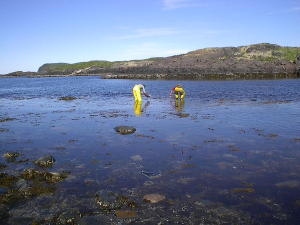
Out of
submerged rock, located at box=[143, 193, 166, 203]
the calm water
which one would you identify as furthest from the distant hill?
submerged rock, located at box=[143, 193, 166, 203]

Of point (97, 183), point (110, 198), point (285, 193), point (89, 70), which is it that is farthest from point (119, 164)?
Answer: point (89, 70)

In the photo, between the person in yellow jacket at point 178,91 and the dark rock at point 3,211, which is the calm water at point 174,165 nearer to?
the dark rock at point 3,211

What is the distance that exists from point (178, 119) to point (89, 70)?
164 meters

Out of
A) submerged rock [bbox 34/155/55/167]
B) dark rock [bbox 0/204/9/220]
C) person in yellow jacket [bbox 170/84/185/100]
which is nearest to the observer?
dark rock [bbox 0/204/9/220]

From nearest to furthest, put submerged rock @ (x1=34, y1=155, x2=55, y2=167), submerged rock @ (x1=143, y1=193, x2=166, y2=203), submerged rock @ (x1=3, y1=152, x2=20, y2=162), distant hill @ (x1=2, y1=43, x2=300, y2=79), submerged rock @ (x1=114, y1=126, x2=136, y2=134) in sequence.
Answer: submerged rock @ (x1=143, y1=193, x2=166, y2=203)
submerged rock @ (x1=34, y1=155, x2=55, y2=167)
submerged rock @ (x1=3, y1=152, x2=20, y2=162)
submerged rock @ (x1=114, y1=126, x2=136, y2=134)
distant hill @ (x1=2, y1=43, x2=300, y2=79)

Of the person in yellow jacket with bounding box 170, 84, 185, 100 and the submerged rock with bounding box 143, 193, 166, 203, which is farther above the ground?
the person in yellow jacket with bounding box 170, 84, 185, 100

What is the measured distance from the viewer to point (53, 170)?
46.4ft

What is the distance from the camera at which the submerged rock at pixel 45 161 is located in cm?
1484

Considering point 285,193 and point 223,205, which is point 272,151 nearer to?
point 285,193

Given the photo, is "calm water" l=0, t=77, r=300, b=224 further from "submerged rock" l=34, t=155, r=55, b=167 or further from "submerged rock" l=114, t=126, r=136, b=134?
"submerged rock" l=114, t=126, r=136, b=134

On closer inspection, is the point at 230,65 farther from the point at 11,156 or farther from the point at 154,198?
the point at 154,198

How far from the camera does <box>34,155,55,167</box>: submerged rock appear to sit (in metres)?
14.8

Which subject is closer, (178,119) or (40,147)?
(40,147)

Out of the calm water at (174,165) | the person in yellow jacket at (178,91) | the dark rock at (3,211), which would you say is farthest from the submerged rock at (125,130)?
the person in yellow jacket at (178,91)
